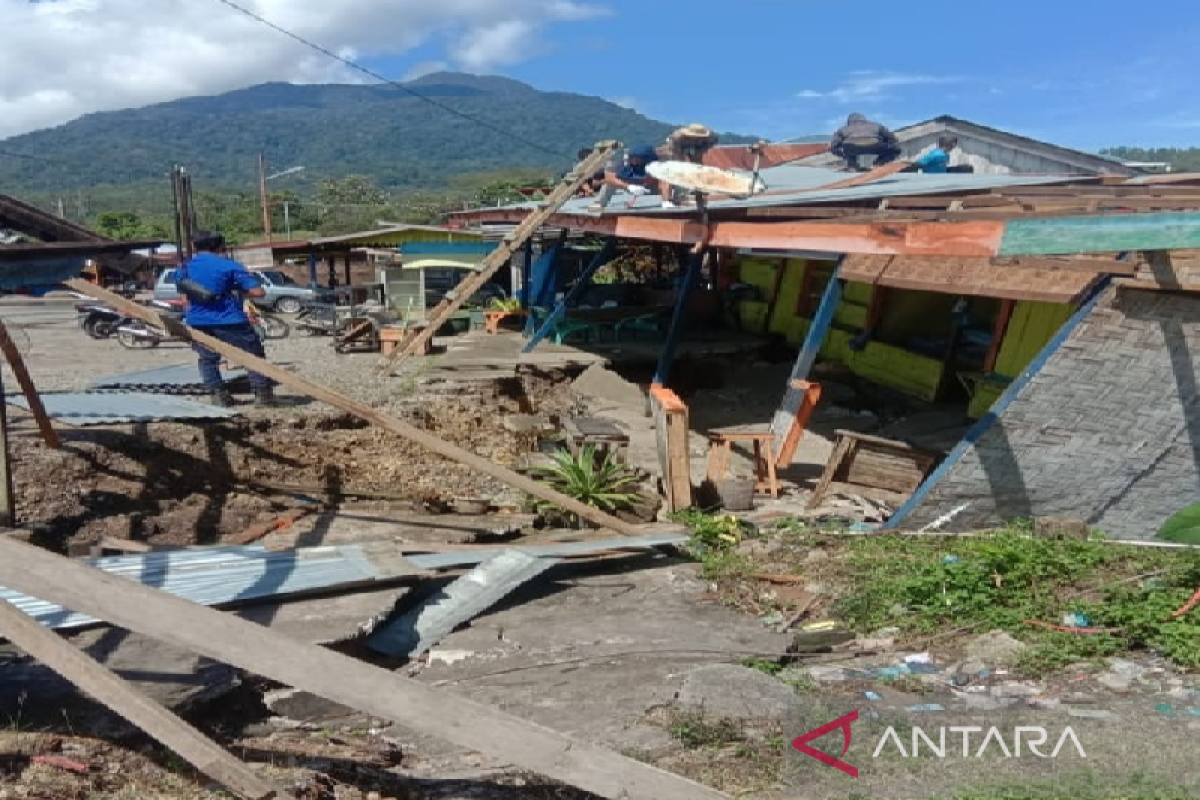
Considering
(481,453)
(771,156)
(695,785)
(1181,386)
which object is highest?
(771,156)

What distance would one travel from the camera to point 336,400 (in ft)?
19.0

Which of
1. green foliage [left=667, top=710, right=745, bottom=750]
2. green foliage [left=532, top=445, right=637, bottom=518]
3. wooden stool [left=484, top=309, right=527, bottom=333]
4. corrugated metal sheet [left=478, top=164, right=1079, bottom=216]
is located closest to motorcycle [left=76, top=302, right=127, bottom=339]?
wooden stool [left=484, top=309, right=527, bottom=333]

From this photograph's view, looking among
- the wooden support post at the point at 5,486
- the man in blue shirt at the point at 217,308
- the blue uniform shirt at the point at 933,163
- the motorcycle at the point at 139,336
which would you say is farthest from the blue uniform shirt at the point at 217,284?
the blue uniform shirt at the point at 933,163

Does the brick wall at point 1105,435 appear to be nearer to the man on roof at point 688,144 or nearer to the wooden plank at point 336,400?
the wooden plank at point 336,400

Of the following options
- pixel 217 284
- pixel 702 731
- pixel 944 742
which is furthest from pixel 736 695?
pixel 217 284

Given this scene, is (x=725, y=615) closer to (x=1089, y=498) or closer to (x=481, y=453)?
(x=1089, y=498)

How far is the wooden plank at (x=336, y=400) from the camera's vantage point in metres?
5.56

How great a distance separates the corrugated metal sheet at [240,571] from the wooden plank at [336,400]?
812 mm

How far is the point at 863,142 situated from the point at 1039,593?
11703mm

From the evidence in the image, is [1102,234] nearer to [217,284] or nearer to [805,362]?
[805,362]

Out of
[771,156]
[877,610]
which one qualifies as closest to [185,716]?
[877,610]

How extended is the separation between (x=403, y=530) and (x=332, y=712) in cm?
332

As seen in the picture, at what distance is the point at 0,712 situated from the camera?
140 inches

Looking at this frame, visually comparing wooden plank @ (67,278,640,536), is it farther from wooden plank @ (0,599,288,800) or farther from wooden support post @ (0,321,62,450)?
wooden plank @ (0,599,288,800)
